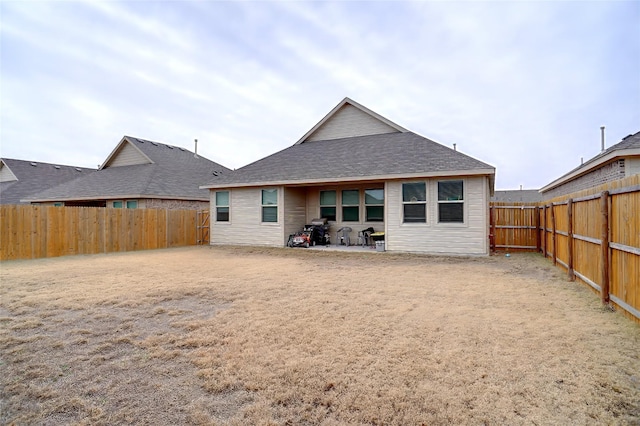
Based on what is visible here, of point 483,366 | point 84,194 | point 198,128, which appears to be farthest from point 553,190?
point 84,194

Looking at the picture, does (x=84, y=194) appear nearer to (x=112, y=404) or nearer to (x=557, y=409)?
(x=112, y=404)

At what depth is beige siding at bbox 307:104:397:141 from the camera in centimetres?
1555

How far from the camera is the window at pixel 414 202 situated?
444 inches

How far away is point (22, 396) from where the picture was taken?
2.52 meters

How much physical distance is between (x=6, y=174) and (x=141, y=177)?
15.1m

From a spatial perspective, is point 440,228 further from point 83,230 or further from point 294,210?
point 83,230

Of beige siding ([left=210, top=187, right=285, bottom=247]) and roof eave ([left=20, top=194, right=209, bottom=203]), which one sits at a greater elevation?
roof eave ([left=20, top=194, right=209, bottom=203])

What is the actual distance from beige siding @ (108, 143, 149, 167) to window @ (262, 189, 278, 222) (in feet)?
34.9

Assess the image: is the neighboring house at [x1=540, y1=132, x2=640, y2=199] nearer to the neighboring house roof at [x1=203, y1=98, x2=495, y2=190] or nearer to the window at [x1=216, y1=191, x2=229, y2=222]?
the neighboring house roof at [x1=203, y1=98, x2=495, y2=190]

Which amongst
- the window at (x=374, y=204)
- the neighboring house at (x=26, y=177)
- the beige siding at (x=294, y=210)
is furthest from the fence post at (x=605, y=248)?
the neighboring house at (x=26, y=177)

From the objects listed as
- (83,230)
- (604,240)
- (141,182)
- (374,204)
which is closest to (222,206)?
(83,230)

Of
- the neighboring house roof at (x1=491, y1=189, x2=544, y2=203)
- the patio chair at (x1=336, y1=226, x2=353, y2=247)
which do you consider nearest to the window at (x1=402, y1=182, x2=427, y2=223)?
the patio chair at (x1=336, y1=226, x2=353, y2=247)

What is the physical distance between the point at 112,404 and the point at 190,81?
15.4 metres

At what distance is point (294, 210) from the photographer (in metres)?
14.3
